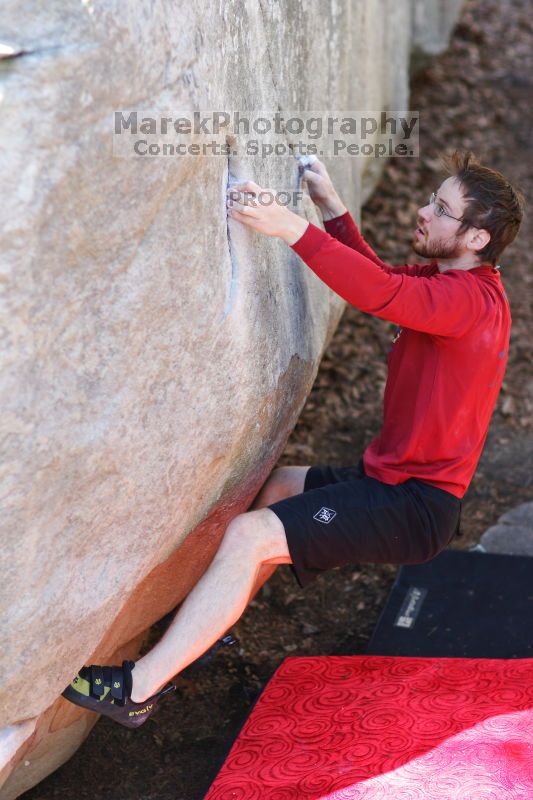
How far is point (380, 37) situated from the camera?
580 centimetres

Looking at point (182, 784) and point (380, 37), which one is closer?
point (182, 784)

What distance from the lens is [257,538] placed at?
3076mm

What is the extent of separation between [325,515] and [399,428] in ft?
1.39

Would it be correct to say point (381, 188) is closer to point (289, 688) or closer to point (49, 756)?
point (289, 688)

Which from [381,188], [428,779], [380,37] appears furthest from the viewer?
[381,188]

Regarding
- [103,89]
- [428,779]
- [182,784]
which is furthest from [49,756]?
[103,89]

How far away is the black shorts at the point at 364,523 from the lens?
316cm

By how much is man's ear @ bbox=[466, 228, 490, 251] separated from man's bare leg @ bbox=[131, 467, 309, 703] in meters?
1.13

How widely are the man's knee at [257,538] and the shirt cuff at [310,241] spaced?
2.78 ft

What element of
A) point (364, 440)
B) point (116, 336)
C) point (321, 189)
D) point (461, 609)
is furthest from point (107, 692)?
point (364, 440)

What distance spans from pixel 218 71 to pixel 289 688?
211 cm

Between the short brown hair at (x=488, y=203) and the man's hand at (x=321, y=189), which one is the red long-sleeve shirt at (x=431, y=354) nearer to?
the short brown hair at (x=488, y=203)

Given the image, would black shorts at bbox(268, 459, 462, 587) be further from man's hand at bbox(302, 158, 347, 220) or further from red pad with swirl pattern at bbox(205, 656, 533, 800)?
man's hand at bbox(302, 158, 347, 220)

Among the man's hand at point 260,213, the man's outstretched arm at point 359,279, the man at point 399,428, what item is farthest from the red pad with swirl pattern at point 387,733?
the man's hand at point 260,213
